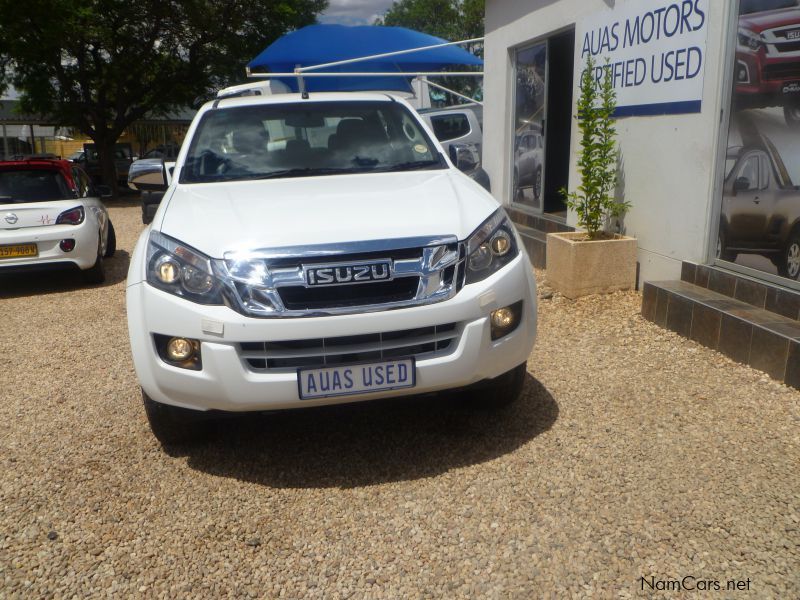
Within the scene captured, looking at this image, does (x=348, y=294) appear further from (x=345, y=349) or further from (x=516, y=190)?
(x=516, y=190)

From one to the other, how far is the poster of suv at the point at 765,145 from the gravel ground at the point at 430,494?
2.96 ft

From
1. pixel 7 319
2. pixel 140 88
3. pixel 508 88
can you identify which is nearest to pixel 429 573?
pixel 7 319

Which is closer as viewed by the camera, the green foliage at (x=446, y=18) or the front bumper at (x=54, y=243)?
the front bumper at (x=54, y=243)

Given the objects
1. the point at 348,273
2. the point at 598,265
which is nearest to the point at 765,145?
the point at 598,265

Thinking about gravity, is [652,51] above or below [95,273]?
above

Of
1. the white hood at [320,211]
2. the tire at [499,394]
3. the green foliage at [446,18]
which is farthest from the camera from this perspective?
the green foliage at [446,18]

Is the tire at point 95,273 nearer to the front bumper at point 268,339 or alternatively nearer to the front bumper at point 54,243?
the front bumper at point 54,243

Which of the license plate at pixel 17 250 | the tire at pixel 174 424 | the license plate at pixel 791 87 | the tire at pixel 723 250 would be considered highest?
the license plate at pixel 791 87

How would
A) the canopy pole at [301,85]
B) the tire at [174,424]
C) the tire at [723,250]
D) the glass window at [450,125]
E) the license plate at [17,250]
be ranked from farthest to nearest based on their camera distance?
the glass window at [450,125]
the license plate at [17,250]
the tire at [723,250]
the canopy pole at [301,85]
the tire at [174,424]

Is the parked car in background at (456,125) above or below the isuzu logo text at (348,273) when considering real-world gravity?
above

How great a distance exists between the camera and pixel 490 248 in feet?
11.4

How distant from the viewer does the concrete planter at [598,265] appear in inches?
256

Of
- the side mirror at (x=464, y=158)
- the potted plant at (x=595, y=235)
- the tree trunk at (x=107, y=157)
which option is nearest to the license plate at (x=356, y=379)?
the side mirror at (x=464, y=158)

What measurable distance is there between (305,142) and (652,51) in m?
3.36
